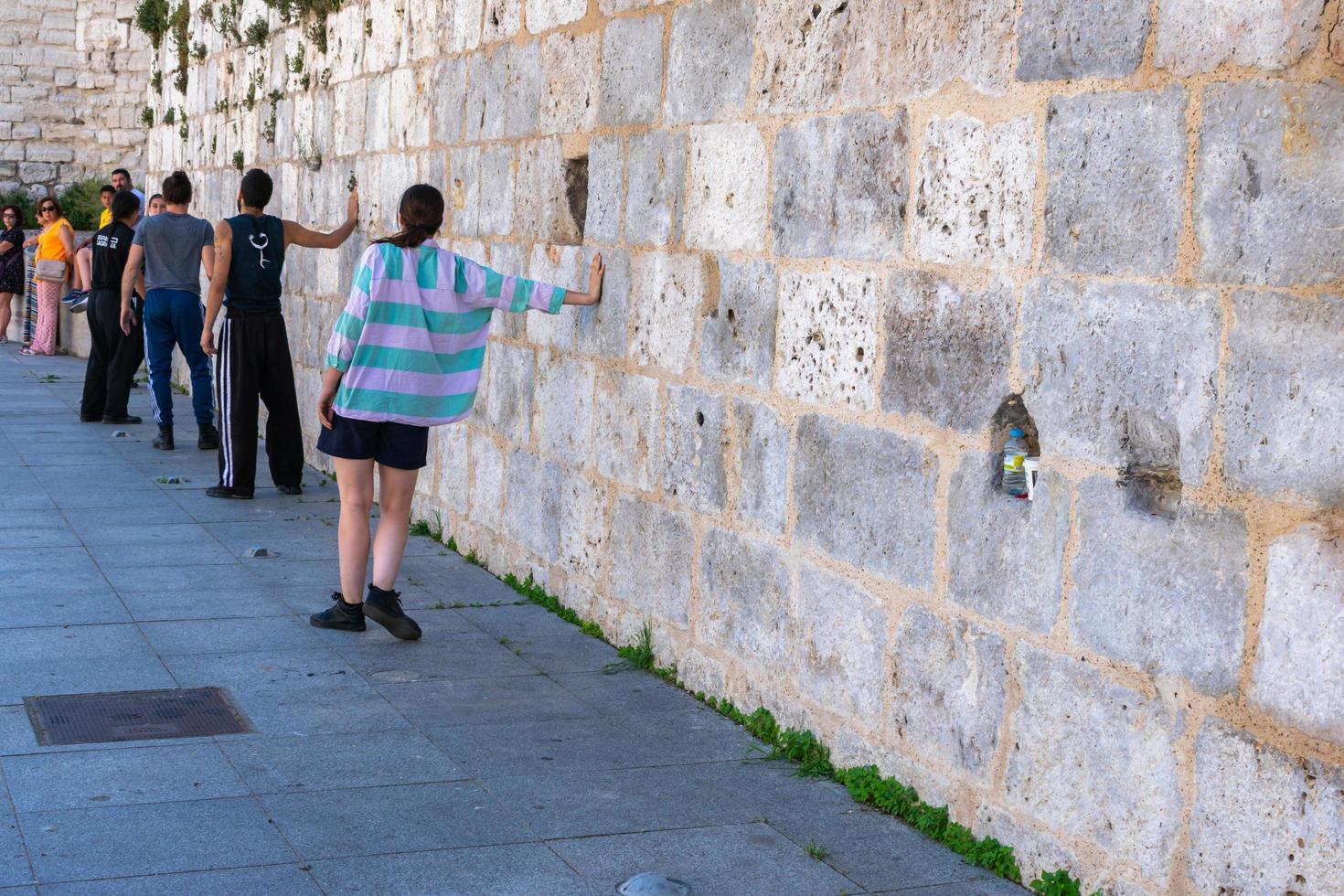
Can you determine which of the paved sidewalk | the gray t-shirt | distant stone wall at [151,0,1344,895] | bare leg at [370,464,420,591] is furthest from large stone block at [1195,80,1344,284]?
the gray t-shirt

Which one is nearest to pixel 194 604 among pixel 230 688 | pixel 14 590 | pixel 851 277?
pixel 14 590

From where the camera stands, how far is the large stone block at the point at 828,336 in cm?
442

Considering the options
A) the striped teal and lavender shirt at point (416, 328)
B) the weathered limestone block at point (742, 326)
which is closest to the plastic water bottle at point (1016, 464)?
the weathered limestone block at point (742, 326)

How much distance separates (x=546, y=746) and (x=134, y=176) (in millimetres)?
20188

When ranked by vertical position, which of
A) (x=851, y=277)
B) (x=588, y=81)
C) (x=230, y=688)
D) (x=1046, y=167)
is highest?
(x=588, y=81)

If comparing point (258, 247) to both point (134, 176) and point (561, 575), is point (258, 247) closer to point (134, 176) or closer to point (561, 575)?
point (561, 575)

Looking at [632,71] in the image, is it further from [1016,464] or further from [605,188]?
[1016,464]

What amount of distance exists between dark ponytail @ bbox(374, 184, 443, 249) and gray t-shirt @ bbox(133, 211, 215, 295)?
4747 millimetres

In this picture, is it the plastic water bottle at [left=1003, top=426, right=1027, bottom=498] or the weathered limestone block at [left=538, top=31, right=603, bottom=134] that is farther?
the weathered limestone block at [left=538, top=31, right=603, bottom=134]

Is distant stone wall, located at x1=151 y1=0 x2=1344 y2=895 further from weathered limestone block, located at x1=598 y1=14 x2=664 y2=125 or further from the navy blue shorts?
the navy blue shorts

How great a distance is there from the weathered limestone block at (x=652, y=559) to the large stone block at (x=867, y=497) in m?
0.82

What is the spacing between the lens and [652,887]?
368cm

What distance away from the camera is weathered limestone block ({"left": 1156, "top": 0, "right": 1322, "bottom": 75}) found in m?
3.05

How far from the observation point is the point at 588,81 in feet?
20.6
